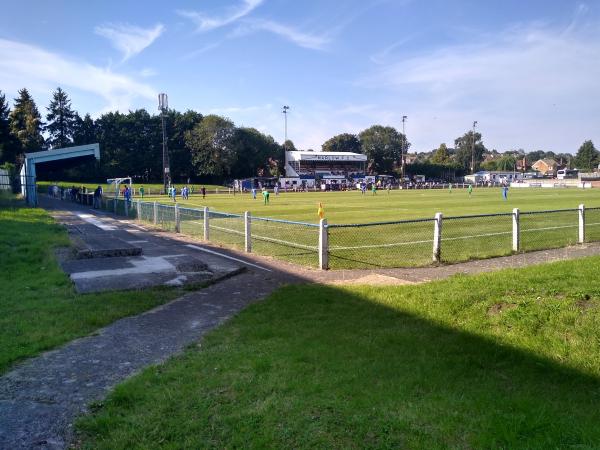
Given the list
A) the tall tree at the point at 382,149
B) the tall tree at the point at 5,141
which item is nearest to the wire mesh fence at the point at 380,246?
the tall tree at the point at 5,141

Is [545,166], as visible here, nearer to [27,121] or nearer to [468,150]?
[468,150]

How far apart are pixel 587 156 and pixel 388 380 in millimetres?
177269

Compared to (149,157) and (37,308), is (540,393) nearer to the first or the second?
(37,308)

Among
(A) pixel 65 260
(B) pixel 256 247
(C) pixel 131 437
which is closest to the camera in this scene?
(C) pixel 131 437

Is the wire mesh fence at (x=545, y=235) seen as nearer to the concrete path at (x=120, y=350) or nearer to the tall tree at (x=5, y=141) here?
the concrete path at (x=120, y=350)

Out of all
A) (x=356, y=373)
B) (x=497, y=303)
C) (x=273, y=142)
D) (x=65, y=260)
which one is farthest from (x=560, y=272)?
(x=273, y=142)

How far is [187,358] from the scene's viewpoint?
18.0 ft

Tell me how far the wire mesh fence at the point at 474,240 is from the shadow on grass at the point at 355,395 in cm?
716

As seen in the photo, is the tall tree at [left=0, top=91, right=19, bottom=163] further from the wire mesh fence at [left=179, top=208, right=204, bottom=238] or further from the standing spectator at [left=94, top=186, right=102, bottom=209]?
the wire mesh fence at [left=179, top=208, right=204, bottom=238]

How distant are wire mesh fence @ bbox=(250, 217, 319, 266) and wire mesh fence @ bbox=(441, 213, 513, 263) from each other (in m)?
3.44

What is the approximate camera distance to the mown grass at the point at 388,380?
3.67 metres

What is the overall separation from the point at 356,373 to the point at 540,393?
5.22ft

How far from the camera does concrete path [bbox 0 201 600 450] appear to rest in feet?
13.4

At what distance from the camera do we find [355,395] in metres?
4.29
